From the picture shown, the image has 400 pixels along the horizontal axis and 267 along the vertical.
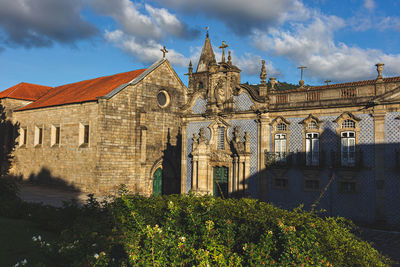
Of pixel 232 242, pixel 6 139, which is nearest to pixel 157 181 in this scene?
pixel 6 139

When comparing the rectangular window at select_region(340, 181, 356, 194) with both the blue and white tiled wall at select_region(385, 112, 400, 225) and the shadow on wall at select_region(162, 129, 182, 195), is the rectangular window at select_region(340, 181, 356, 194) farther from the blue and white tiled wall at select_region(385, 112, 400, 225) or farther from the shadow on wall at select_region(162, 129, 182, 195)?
the shadow on wall at select_region(162, 129, 182, 195)

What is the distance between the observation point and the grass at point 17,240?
903 cm

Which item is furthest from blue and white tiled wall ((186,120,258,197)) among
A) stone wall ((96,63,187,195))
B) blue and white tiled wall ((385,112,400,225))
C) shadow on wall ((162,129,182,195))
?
shadow on wall ((162,129,182,195))

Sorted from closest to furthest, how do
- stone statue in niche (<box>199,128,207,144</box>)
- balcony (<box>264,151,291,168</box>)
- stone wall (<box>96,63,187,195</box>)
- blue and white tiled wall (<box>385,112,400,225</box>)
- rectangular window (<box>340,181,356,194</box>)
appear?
1. blue and white tiled wall (<box>385,112,400,225</box>)
2. rectangular window (<box>340,181,356,194</box>)
3. balcony (<box>264,151,291,168</box>)
4. stone statue in niche (<box>199,128,207,144</box>)
5. stone wall (<box>96,63,187,195</box>)

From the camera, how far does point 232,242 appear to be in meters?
6.72

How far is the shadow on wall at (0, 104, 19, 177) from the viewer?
36.8 metres

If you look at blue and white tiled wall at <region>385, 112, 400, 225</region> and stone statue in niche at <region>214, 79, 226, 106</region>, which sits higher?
stone statue in niche at <region>214, 79, 226, 106</region>

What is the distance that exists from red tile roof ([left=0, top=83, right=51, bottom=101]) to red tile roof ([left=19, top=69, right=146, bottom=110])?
153 centimetres

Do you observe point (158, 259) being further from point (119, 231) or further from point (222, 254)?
point (119, 231)

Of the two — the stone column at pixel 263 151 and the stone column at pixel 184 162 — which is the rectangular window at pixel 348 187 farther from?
the stone column at pixel 184 162

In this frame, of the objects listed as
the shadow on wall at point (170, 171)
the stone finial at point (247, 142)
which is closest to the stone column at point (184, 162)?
the stone finial at point (247, 142)

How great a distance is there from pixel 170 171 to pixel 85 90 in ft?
37.3

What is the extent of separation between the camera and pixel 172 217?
743 centimetres

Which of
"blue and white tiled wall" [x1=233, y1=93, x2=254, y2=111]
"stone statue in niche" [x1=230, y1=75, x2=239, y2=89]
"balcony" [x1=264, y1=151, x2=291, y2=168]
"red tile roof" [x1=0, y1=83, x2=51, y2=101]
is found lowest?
"balcony" [x1=264, y1=151, x2=291, y2=168]
